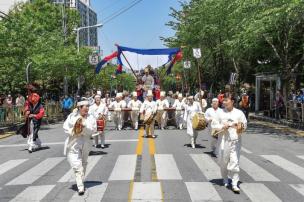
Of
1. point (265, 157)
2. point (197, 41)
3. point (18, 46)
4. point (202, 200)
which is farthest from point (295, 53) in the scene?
point (202, 200)

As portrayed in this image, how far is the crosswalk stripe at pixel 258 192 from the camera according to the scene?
27.2 ft

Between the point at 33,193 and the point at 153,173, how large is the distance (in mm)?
2731

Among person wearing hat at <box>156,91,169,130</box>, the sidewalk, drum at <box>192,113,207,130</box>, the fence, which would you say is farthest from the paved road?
the fence

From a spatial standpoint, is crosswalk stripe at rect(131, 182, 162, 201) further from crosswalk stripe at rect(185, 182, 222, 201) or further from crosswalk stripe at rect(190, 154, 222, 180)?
crosswalk stripe at rect(190, 154, 222, 180)

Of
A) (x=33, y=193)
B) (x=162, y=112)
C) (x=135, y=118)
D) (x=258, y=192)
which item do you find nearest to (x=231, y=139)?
(x=258, y=192)

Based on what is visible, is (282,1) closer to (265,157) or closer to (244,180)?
(265,157)

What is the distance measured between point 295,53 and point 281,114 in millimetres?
5510

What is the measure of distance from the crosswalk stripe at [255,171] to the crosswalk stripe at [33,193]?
4.07 meters

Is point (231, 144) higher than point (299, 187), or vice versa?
point (231, 144)

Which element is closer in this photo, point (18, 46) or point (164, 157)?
point (164, 157)

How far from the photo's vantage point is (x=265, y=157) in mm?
13453

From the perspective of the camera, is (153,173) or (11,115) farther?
(11,115)

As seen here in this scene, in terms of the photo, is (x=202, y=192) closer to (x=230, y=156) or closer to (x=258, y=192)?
(x=230, y=156)

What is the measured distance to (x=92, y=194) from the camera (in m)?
8.71
